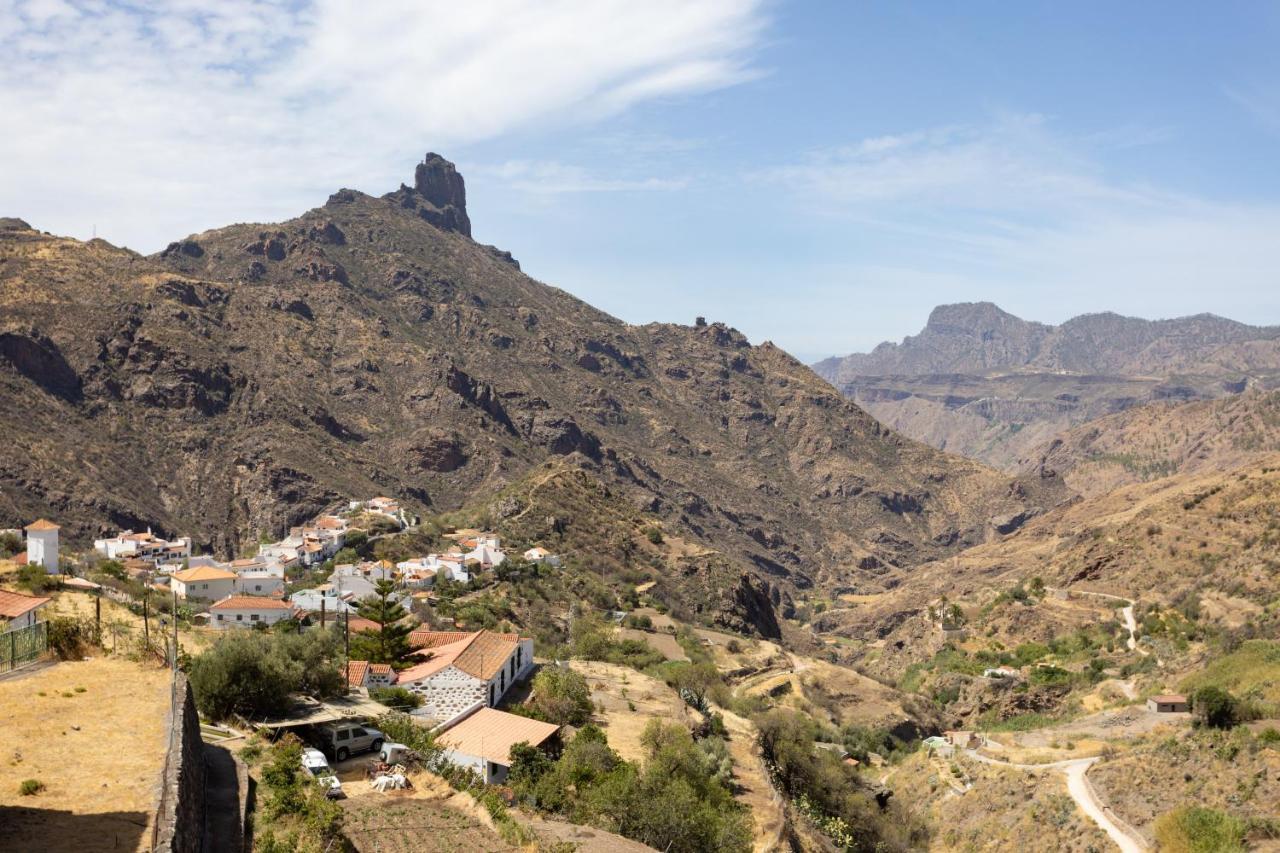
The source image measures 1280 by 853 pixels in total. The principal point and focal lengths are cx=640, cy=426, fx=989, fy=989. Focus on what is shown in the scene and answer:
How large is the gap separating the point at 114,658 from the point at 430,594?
39.0 metres

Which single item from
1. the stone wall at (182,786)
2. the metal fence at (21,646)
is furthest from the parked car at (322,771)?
the metal fence at (21,646)

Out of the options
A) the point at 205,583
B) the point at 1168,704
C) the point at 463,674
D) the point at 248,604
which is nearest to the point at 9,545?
the point at 205,583

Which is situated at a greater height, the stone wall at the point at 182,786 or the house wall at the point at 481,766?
the stone wall at the point at 182,786

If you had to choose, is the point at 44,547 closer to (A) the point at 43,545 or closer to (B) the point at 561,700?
(A) the point at 43,545

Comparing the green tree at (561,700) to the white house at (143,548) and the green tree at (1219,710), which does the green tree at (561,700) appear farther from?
the white house at (143,548)

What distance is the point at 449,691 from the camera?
99.1 ft

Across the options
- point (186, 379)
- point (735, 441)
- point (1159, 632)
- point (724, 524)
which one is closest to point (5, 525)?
point (186, 379)

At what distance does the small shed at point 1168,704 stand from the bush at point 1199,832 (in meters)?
13.5

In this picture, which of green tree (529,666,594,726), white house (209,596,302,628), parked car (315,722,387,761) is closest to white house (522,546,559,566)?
white house (209,596,302,628)

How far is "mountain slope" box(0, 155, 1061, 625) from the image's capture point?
4092 inches

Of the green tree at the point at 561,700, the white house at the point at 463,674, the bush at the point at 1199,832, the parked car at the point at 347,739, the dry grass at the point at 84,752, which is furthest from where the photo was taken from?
the green tree at the point at 561,700

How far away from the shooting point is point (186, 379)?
11512 centimetres

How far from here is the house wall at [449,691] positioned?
2983cm

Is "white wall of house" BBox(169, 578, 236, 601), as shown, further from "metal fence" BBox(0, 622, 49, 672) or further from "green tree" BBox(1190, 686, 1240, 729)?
"green tree" BBox(1190, 686, 1240, 729)
